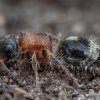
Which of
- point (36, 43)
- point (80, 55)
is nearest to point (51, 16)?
point (36, 43)

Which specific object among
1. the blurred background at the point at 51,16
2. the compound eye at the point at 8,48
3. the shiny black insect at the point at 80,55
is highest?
the blurred background at the point at 51,16

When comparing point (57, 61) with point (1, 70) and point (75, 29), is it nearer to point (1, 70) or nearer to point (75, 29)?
point (1, 70)

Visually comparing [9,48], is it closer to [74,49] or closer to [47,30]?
[74,49]

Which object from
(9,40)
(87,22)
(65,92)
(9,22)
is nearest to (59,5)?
(87,22)

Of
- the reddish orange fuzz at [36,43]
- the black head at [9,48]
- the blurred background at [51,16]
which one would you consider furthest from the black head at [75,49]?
the blurred background at [51,16]

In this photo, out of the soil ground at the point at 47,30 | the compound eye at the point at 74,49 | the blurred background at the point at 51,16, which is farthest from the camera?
the blurred background at the point at 51,16

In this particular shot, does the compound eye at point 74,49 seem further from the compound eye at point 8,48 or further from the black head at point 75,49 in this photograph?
the compound eye at point 8,48

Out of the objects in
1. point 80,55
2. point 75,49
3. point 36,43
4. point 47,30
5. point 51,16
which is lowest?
point 80,55
